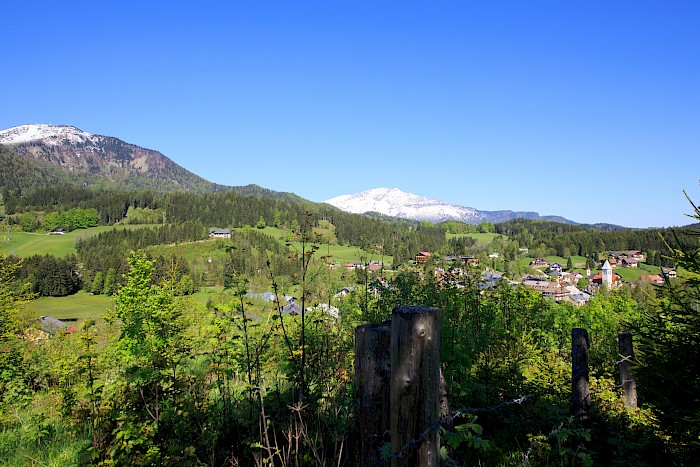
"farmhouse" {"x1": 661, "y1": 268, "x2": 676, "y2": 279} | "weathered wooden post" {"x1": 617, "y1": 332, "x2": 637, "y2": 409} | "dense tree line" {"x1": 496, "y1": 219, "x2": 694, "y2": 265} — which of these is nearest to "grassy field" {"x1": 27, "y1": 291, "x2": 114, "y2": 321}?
"weathered wooden post" {"x1": 617, "y1": 332, "x2": 637, "y2": 409}

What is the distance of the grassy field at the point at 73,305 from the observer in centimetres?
6159

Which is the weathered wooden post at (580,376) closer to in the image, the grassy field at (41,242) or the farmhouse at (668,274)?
the farmhouse at (668,274)

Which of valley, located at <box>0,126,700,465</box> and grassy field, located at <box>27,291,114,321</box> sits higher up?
valley, located at <box>0,126,700,465</box>

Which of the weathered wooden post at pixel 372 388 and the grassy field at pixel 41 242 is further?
the grassy field at pixel 41 242

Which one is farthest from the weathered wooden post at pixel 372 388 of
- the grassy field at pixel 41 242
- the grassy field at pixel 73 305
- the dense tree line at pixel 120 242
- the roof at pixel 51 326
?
the grassy field at pixel 41 242

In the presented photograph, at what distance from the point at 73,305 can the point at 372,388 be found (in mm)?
84144

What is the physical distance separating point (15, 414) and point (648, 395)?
7.68 m

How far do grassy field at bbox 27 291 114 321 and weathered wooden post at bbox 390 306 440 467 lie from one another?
66.5 meters

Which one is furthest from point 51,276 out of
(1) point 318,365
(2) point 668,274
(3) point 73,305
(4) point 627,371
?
(2) point 668,274

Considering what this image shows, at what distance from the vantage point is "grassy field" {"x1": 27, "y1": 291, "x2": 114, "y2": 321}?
202ft

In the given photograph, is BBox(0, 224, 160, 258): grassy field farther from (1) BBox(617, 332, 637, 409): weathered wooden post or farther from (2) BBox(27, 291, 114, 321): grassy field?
(1) BBox(617, 332, 637, 409): weathered wooden post

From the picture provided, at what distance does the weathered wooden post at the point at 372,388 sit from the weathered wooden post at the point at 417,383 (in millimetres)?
1051

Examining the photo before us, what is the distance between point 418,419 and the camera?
72.1 inches

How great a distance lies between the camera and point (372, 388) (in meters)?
2.93
